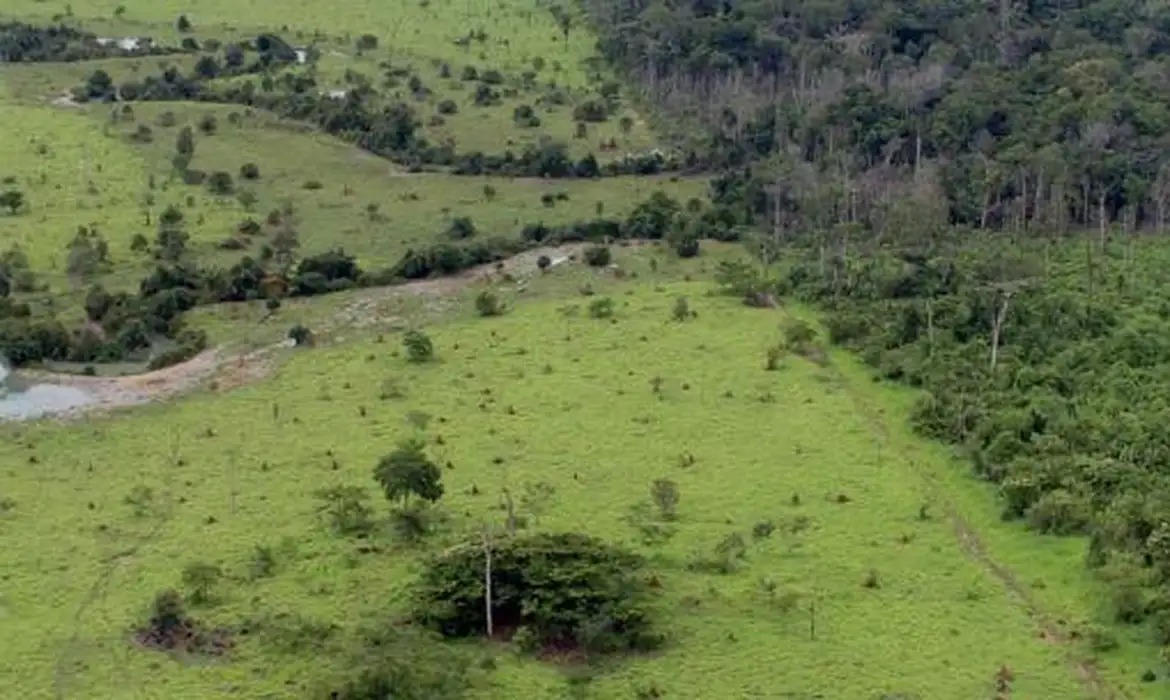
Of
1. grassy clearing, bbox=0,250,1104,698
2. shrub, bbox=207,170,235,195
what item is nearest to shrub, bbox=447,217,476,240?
grassy clearing, bbox=0,250,1104,698

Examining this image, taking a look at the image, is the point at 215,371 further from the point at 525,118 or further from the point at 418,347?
the point at 525,118

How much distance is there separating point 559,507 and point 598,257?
21.8m

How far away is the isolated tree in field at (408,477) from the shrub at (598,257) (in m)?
22.9

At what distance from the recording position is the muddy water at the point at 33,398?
51.7 metres

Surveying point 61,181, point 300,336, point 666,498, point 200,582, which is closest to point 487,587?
point 200,582

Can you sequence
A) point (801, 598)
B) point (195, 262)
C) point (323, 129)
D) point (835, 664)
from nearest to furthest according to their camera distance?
point (835, 664) < point (801, 598) < point (195, 262) < point (323, 129)

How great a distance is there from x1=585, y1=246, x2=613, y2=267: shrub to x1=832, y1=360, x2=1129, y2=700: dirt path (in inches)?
591

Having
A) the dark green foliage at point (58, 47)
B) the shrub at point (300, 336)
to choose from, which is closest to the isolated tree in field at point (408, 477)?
the shrub at point (300, 336)

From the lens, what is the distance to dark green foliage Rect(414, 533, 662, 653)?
1478 inches

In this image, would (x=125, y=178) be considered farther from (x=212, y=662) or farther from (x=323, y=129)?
(x=212, y=662)

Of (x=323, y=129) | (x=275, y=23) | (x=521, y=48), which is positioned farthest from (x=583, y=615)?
(x=275, y=23)

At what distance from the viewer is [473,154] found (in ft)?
256

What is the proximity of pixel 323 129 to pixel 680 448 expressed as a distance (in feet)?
126

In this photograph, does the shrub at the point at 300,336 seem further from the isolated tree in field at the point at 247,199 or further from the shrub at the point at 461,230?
the isolated tree in field at the point at 247,199
